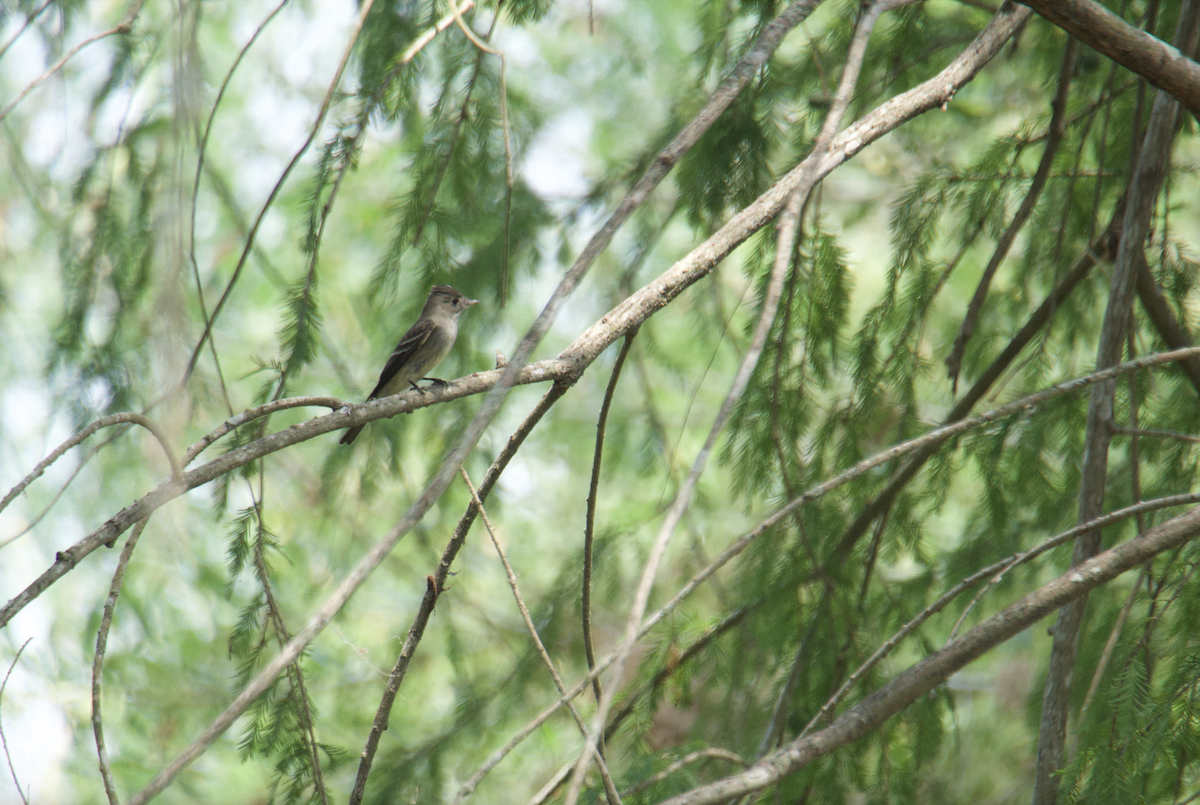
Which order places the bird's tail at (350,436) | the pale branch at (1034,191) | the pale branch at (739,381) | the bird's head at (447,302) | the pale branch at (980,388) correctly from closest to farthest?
the pale branch at (739,381) < the pale branch at (1034,191) < the pale branch at (980,388) < the bird's head at (447,302) < the bird's tail at (350,436)

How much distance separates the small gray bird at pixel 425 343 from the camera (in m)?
4.12

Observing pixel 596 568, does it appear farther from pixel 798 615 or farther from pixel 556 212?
pixel 556 212

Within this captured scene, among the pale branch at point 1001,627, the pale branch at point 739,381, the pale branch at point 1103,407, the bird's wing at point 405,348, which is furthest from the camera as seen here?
the bird's wing at point 405,348

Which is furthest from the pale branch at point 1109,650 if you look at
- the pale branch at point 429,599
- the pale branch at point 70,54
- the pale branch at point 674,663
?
the pale branch at point 70,54

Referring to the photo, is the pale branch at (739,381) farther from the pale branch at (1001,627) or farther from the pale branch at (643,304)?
the pale branch at (1001,627)

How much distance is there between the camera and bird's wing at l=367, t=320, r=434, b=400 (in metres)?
4.50

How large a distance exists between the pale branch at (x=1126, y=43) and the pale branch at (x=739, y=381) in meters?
0.40

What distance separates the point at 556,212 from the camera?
13.7 feet

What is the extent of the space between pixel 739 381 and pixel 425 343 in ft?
12.0

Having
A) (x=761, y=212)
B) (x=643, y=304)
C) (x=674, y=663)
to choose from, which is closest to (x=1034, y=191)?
(x=761, y=212)

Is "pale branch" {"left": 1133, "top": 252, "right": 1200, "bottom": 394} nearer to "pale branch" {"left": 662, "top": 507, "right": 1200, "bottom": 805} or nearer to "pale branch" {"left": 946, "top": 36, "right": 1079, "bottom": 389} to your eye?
"pale branch" {"left": 946, "top": 36, "right": 1079, "bottom": 389}

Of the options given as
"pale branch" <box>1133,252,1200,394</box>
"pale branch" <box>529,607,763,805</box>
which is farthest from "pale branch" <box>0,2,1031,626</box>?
"pale branch" <box>529,607,763,805</box>

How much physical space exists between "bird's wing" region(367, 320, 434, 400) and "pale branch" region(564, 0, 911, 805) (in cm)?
280

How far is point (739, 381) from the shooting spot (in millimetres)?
1329
